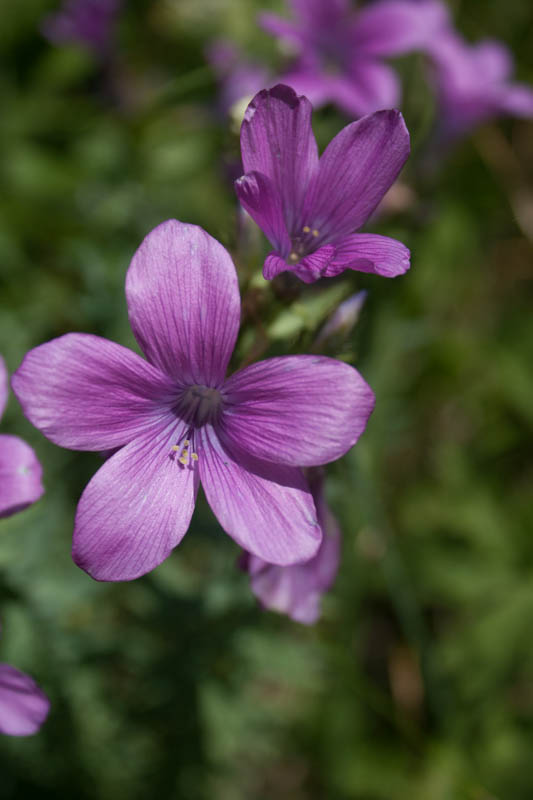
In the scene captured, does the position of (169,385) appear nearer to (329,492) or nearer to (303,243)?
(303,243)

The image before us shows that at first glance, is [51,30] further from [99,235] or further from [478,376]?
[478,376]

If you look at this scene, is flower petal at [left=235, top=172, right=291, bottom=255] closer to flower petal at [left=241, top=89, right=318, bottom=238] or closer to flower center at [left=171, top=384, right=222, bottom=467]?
flower petal at [left=241, top=89, right=318, bottom=238]

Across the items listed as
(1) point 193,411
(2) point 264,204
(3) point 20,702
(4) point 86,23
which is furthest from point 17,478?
(4) point 86,23

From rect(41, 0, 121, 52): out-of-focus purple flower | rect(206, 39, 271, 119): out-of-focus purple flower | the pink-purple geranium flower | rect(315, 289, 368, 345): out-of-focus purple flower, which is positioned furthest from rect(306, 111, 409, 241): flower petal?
rect(41, 0, 121, 52): out-of-focus purple flower

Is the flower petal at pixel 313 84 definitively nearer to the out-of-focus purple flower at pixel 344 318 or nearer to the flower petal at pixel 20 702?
the out-of-focus purple flower at pixel 344 318

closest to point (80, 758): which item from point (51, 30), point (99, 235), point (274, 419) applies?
point (274, 419)

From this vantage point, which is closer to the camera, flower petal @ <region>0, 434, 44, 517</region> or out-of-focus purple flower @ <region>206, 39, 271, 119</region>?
flower petal @ <region>0, 434, 44, 517</region>
